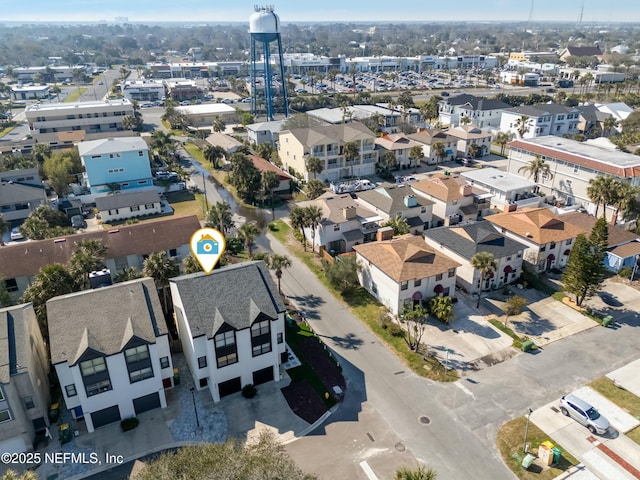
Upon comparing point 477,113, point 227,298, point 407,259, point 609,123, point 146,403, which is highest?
point 477,113

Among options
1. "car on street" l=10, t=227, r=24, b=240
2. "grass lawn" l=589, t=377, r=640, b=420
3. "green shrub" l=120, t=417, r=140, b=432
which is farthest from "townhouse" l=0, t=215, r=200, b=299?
"grass lawn" l=589, t=377, r=640, b=420

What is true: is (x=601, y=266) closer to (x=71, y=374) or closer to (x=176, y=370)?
(x=176, y=370)

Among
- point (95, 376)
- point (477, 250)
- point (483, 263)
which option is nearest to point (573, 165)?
point (477, 250)

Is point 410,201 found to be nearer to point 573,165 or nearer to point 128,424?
point 573,165

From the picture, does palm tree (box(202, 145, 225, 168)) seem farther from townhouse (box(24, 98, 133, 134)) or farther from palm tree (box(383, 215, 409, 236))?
palm tree (box(383, 215, 409, 236))

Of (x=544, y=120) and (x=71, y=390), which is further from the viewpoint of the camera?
(x=544, y=120)

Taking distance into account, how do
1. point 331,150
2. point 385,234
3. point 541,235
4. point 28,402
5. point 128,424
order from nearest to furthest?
point 28,402, point 128,424, point 541,235, point 385,234, point 331,150

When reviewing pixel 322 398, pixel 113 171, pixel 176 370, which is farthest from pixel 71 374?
pixel 113 171
